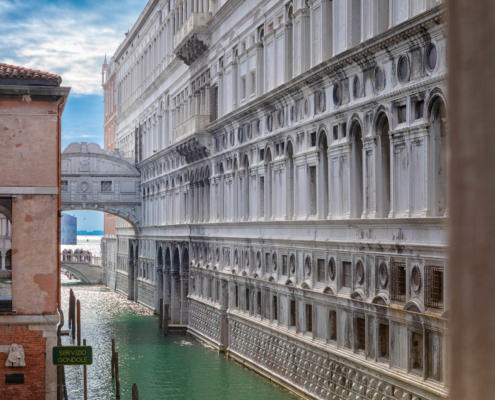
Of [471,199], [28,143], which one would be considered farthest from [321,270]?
[471,199]

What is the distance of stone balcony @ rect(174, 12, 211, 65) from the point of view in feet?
94.7

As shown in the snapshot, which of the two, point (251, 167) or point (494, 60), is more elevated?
point (251, 167)

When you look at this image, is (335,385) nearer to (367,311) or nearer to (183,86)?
(367,311)

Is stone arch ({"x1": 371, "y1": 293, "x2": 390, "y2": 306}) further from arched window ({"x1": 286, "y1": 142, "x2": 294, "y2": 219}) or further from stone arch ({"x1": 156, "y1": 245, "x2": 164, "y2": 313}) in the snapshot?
stone arch ({"x1": 156, "y1": 245, "x2": 164, "y2": 313})

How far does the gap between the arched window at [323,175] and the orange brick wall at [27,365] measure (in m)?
6.11

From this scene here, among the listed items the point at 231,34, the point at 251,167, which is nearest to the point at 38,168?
the point at 251,167

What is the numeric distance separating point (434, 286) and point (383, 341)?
244cm

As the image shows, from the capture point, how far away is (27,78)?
1667cm

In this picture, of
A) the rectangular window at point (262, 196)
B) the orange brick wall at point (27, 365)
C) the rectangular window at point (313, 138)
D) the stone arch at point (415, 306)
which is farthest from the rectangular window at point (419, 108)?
the rectangular window at point (262, 196)

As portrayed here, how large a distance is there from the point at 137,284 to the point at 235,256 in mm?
20433

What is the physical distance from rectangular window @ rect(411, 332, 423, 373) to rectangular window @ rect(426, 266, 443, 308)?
776mm

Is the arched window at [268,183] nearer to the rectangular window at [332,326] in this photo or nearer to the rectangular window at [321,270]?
the rectangular window at [321,270]

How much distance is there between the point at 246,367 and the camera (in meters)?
23.4

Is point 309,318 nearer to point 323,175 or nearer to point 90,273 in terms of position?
point 323,175
